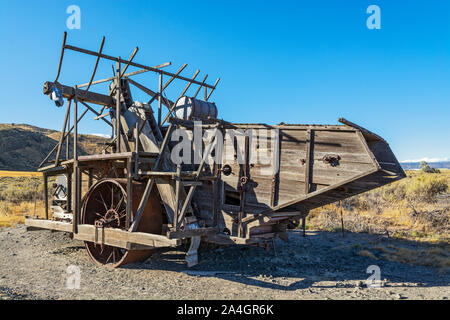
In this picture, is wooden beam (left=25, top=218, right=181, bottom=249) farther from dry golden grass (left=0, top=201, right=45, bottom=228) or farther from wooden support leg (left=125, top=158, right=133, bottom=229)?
dry golden grass (left=0, top=201, right=45, bottom=228)

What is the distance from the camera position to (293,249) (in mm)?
9062

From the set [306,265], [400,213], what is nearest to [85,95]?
[306,265]

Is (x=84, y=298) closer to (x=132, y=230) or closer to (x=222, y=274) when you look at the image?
(x=132, y=230)

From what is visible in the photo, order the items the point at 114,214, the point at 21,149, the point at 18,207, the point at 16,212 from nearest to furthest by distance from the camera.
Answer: the point at 114,214
the point at 16,212
the point at 18,207
the point at 21,149

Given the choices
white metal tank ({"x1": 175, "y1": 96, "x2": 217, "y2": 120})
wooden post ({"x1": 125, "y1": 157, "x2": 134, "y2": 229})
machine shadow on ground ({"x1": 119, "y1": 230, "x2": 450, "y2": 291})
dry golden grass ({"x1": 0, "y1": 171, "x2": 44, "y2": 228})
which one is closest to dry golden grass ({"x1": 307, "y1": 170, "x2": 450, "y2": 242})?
machine shadow on ground ({"x1": 119, "y1": 230, "x2": 450, "y2": 291})

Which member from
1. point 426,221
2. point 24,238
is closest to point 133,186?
point 24,238

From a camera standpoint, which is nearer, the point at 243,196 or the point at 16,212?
the point at 243,196

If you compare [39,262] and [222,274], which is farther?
[39,262]

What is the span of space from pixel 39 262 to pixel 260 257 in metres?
4.98

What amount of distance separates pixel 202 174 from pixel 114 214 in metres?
2.35

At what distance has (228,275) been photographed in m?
7.07

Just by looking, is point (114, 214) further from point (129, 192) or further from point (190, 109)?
point (190, 109)

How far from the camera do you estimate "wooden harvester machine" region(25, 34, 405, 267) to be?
6.25 meters

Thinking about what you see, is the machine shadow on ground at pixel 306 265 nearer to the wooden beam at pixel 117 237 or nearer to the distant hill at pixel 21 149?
the wooden beam at pixel 117 237
